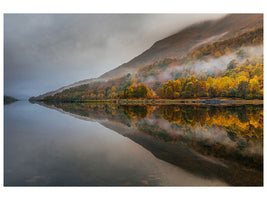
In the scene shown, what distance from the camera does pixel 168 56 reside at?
5909 centimetres

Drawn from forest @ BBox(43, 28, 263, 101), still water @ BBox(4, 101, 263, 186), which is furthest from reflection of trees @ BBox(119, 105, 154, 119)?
forest @ BBox(43, 28, 263, 101)

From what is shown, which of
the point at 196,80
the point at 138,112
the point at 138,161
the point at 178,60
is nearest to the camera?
the point at 138,161

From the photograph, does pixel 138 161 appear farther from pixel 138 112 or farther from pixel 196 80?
pixel 196 80

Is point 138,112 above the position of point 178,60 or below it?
below

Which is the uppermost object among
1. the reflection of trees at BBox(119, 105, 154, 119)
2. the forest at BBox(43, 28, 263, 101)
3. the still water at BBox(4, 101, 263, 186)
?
the forest at BBox(43, 28, 263, 101)

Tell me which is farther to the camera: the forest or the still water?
the forest

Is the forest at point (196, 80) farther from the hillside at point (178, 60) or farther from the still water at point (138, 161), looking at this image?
the still water at point (138, 161)

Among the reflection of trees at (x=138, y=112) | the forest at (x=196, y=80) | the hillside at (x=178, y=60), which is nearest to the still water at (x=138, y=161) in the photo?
the reflection of trees at (x=138, y=112)

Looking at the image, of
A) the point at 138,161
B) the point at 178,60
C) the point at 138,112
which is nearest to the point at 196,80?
the point at 178,60

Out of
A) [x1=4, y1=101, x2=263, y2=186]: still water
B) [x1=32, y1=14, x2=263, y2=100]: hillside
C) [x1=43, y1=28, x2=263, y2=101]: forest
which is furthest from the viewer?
[x1=32, y1=14, x2=263, y2=100]: hillside

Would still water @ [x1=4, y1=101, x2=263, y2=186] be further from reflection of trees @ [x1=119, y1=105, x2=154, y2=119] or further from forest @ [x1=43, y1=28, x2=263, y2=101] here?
forest @ [x1=43, y1=28, x2=263, y2=101]

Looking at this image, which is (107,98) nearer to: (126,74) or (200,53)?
(126,74)

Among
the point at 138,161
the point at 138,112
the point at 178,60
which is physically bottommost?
the point at 138,161

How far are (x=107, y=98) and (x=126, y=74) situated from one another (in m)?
10.0
